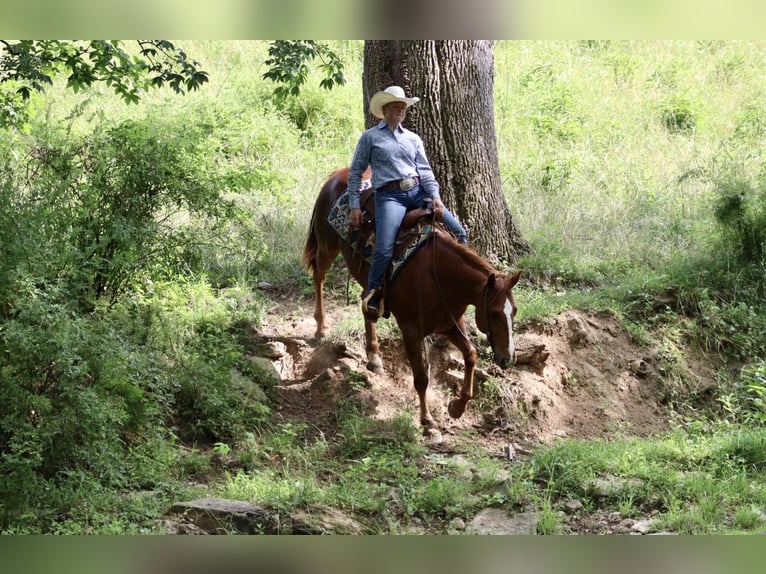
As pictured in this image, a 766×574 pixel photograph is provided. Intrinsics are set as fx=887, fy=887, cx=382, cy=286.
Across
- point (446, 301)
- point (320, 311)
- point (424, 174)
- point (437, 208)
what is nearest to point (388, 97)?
point (424, 174)

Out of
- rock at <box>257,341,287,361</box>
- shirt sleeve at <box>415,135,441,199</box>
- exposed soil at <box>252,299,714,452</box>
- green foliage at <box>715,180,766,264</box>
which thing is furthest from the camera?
green foliage at <box>715,180,766,264</box>

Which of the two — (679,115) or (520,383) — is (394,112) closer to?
(520,383)

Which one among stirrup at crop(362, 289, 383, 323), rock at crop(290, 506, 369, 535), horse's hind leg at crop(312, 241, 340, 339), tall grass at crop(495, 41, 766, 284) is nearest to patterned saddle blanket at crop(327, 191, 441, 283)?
stirrup at crop(362, 289, 383, 323)

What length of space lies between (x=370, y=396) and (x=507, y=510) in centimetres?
203

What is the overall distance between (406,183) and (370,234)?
57cm

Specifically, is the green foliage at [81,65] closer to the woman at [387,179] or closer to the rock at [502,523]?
the woman at [387,179]

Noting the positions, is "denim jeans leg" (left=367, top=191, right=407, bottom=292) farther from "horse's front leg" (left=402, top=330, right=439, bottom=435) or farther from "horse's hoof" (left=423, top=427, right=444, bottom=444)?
"horse's hoof" (left=423, top=427, right=444, bottom=444)

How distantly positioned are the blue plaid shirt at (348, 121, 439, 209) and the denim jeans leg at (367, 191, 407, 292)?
0.15 metres

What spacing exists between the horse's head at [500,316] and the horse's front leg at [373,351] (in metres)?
1.48

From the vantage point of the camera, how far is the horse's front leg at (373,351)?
317 inches

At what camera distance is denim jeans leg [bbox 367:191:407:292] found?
743 cm

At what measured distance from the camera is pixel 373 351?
320 inches
